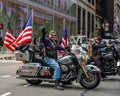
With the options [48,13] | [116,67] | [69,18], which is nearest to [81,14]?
[69,18]

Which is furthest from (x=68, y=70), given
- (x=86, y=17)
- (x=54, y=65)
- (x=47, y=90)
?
(x=86, y=17)

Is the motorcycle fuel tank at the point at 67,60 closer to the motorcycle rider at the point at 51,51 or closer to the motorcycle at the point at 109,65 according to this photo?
the motorcycle rider at the point at 51,51

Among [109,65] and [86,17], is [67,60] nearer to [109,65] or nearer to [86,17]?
[109,65]

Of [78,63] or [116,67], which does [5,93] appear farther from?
[116,67]

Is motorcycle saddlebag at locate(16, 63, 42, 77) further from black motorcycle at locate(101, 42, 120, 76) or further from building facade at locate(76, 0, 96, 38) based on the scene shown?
building facade at locate(76, 0, 96, 38)

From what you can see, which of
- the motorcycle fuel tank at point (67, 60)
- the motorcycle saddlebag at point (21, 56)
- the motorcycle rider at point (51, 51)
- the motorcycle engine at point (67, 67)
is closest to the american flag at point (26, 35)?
the motorcycle saddlebag at point (21, 56)

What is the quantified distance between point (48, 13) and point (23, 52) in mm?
45306

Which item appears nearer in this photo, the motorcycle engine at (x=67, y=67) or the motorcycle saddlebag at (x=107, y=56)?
the motorcycle engine at (x=67, y=67)

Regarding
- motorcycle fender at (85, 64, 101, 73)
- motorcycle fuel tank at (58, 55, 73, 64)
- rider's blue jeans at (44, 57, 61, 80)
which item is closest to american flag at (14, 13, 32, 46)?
rider's blue jeans at (44, 57, 61, 80)

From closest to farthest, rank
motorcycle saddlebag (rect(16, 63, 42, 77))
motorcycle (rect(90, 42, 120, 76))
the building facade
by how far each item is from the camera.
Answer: motorcycle saddlebag (rect(16, 63, 42, 77)) < motorcycle (rect(90, 42, 120, 76)) < the building facade

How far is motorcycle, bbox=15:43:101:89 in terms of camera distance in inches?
533

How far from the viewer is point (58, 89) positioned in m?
13.3

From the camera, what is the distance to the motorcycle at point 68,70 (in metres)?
13.5

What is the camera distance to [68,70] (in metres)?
13.6
